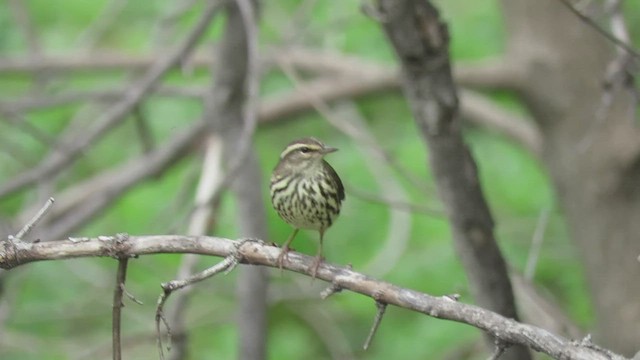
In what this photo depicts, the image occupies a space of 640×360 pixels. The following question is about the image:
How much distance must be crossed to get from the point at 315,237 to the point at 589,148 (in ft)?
6.50

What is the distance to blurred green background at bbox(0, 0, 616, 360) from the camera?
773 centimetres

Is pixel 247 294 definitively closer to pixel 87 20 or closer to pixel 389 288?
pixel 389 288

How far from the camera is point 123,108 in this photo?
6320mm

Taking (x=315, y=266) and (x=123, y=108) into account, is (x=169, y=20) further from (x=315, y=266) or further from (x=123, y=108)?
(x=315, y=266)

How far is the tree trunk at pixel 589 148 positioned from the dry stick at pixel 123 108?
1957 mm

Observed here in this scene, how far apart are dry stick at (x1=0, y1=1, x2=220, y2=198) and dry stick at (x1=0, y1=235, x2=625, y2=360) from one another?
2.88m

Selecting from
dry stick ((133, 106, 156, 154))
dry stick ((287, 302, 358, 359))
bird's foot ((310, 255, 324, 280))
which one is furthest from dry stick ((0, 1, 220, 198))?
bird's foot ((310, 255, 324, 280))

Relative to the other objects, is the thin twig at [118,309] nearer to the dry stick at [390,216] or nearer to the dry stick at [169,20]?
the dry stick at [169,20]

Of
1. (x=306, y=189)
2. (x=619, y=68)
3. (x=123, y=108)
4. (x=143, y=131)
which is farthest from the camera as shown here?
(x=143, y=131)

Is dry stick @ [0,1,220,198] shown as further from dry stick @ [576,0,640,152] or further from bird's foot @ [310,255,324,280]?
bird's foot @ [310,255,324,280]

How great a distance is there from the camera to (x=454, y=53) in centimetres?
864

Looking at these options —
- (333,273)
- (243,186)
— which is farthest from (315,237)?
(333,273)

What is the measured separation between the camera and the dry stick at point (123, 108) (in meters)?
6.20

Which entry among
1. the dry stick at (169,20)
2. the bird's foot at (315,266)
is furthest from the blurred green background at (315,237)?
the bird's foot at (315,266)
